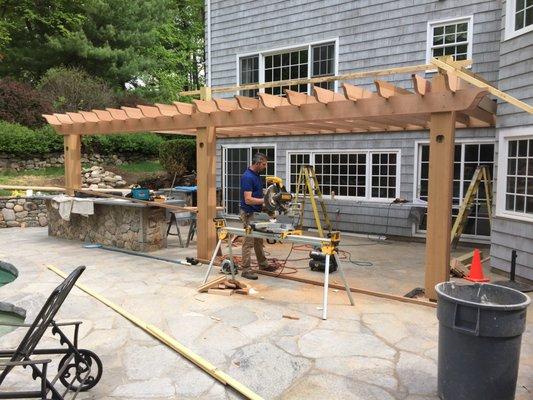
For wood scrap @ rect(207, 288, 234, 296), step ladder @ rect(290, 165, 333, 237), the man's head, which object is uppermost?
the man's head

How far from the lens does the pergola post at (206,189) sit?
7352mm

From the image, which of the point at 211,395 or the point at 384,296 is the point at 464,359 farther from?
the point at 384,296

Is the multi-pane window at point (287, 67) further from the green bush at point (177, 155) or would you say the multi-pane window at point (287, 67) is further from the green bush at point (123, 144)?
the green bush at point (123, 144)

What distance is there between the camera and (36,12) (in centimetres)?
2008

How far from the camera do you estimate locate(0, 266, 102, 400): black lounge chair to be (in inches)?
101

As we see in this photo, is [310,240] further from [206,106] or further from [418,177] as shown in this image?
Result: [418,177]

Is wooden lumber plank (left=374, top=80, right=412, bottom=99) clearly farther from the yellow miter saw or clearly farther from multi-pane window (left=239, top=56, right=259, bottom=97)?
multi-pane window (left=239, top=56, right=259, bottom=97)

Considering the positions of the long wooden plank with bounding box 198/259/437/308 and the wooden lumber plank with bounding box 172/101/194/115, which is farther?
the wooden lumber plank with bounding box 172/101/194/115

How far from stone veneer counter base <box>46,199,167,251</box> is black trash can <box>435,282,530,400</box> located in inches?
247

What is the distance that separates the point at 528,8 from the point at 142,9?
19013mm

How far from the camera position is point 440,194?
5.12 m

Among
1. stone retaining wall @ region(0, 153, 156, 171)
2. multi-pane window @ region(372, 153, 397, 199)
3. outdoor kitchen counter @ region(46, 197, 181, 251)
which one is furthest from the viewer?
stone retaining wall @ region(0, 153, 156, 171)

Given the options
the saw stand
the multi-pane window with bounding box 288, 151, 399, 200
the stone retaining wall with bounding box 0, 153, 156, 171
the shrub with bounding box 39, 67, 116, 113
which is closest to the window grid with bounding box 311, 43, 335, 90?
the multi-pane window with bounding box 288, 151, 399, 200

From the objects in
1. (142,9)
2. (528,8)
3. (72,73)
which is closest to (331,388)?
(528,8)
